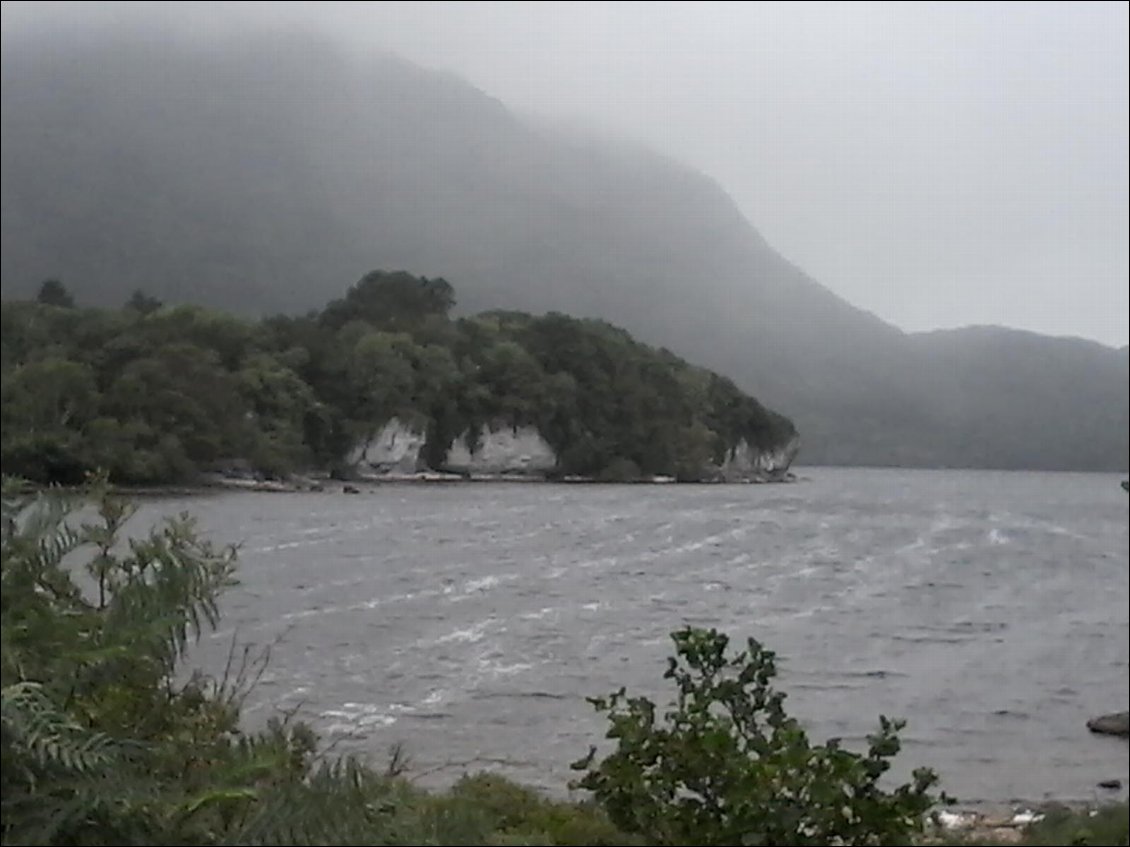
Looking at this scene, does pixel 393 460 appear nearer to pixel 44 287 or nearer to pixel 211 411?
pixel 211 411

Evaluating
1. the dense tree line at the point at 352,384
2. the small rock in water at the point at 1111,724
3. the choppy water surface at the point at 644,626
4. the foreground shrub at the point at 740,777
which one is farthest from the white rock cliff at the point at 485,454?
the foreground shrub at the point at 740,777

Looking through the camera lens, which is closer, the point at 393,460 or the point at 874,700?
the point at 874,700

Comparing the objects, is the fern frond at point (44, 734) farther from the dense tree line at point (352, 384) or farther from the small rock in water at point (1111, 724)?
the dense tree line at point (352, 384)

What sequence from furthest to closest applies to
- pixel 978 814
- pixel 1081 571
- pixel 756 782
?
pixel 1081 571 → pixel 978 814 → pixel 756 782

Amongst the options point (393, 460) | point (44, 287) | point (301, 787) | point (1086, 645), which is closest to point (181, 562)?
point (301, 787)

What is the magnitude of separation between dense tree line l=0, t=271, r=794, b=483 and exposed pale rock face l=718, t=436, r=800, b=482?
1936mm

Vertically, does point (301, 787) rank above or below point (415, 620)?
above

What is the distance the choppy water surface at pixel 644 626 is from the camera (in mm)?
12633

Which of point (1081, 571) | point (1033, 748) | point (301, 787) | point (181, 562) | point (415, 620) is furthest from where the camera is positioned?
point (1081, 571)

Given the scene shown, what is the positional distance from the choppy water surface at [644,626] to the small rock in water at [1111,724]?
160mm

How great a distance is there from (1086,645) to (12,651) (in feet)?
68.7

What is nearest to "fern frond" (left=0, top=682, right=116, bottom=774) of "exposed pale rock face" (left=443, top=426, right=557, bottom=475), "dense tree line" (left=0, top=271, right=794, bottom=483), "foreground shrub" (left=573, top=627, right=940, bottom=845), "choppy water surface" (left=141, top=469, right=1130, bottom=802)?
"foreground shrub" (left=573, top=627, right=940, bottom=845)

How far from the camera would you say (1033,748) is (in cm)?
1330

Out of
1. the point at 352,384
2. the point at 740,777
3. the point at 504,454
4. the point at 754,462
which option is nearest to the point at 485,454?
the point at 504,454
